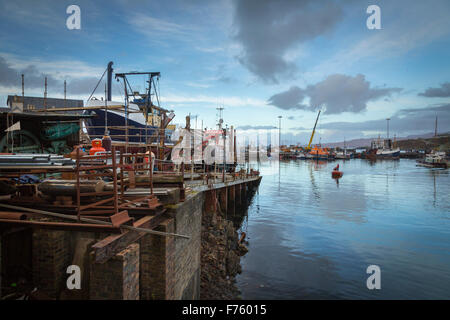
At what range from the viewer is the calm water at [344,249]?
1360 cm

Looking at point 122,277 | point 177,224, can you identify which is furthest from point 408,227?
point 122,277

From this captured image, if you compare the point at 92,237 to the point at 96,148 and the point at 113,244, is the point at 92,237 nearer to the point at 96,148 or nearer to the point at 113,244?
the point at 113,244

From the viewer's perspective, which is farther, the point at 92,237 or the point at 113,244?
the point at 92,237

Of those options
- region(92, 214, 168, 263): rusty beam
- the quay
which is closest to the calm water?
the quay

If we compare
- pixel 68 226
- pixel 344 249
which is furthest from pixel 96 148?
pixel 344 249

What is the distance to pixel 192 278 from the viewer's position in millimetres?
9375

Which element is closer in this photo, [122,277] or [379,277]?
[122,277]

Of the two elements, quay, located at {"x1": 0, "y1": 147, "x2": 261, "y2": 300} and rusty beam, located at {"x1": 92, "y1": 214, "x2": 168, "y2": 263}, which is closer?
rusty beam, located at {"x1": 92, "y1": 214, "x2": 168, "y2": 263}

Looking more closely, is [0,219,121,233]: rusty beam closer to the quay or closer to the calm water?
the quay

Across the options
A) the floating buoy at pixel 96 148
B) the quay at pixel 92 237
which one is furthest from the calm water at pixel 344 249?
the floating buoy at pixel 96 148

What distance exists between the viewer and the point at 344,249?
18859 mm

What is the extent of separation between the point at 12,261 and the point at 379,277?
1652 cm

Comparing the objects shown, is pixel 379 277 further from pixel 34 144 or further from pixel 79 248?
pixel 34 144

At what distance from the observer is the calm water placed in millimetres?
13598
